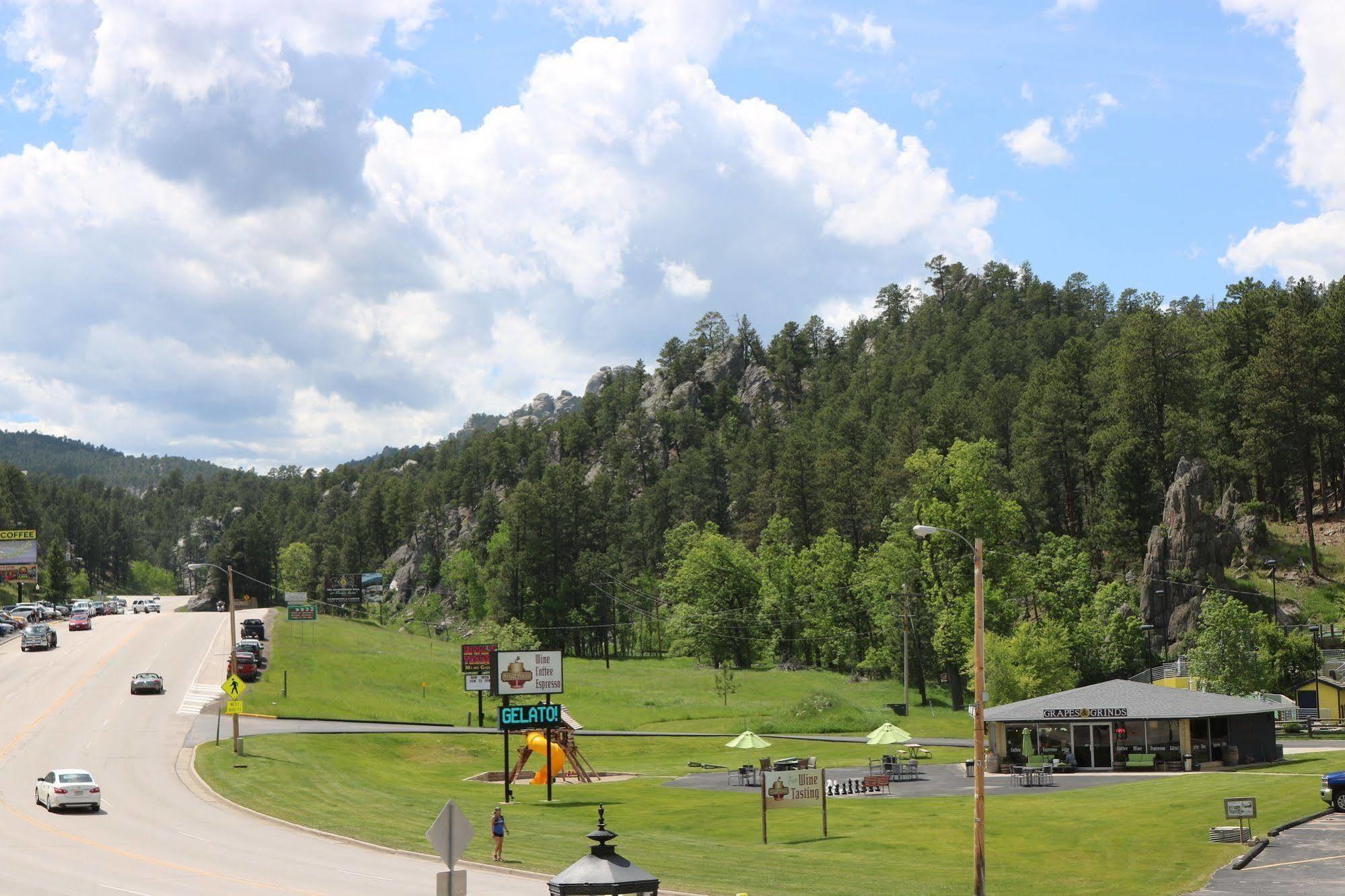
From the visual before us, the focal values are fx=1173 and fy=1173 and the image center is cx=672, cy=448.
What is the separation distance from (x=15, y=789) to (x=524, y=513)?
116 m

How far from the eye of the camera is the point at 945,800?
4819cm

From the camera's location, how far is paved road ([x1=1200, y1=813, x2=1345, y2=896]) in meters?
29.9

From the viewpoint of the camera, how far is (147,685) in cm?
7950

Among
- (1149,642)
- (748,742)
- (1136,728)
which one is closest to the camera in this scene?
(748,742)

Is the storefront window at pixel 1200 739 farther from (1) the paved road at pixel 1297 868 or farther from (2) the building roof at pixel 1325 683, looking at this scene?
(2) the building roof at pixel 1325 683

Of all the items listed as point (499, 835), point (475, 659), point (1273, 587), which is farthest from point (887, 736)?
point (1273, 587)

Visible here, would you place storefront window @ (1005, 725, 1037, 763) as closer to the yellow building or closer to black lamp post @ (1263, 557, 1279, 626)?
the yellow building

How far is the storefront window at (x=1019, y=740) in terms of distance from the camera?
2367 inches

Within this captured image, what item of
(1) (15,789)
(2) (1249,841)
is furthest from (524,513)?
(2) (1249,841)

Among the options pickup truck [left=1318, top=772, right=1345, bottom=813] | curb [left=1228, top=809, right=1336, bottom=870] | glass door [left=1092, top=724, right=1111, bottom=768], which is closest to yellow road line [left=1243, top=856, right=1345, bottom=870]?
curb [left=1228, top=809, right=1336, bottom=870]

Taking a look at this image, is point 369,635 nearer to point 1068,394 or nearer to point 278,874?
point 1068,394

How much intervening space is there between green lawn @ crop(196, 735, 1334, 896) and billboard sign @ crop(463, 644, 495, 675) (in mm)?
20970

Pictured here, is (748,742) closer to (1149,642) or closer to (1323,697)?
(1323,697)

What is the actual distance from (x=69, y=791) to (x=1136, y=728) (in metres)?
47.5
